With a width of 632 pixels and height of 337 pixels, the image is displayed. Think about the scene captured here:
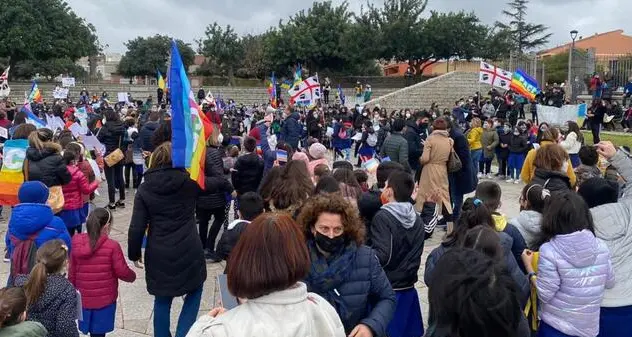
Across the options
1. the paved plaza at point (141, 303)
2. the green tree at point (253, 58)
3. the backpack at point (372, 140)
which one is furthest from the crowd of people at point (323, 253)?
the green tree at point (253, 58)

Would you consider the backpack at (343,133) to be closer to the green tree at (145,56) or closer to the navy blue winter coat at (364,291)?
the navy blue winter coat at (364,291)

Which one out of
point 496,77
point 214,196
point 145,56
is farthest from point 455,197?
point 145,56

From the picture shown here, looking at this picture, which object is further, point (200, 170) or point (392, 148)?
point (392, 148)

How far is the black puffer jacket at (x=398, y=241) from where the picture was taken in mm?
4172

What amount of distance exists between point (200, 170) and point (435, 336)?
2.56m

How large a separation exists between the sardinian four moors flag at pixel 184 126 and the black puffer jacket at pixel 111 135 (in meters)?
6.29

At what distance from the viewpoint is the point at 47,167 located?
6.56 metres

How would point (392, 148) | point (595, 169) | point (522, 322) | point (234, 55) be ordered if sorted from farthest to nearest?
point (234, 55) → point (392, 148) → point (595, 169) → point (522, 322)

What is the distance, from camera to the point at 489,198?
468cm

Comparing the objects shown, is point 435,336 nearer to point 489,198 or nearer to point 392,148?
point 489,198

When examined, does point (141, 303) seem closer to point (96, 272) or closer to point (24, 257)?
point (96, 272)

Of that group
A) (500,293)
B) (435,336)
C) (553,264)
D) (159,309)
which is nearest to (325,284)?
(435,336)

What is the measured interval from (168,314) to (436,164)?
180 inches

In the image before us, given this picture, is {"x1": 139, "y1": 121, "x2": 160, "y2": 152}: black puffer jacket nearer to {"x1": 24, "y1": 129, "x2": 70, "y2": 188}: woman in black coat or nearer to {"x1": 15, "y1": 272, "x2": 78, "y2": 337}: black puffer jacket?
{"x1": 24, "y1": 129, "x2": 70, "y2": 188}: woman in black coat
